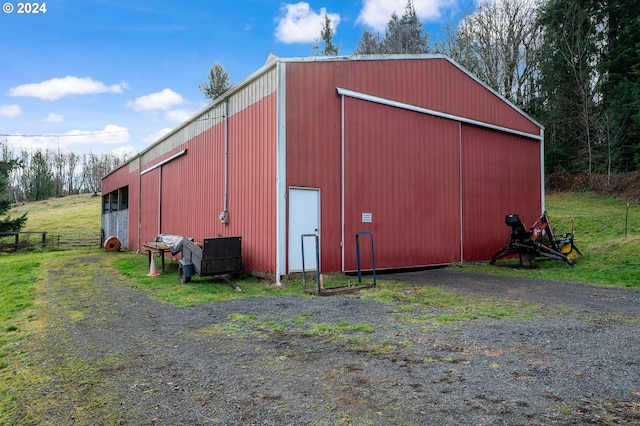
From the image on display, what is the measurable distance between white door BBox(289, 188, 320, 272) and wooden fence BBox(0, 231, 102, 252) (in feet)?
66.6

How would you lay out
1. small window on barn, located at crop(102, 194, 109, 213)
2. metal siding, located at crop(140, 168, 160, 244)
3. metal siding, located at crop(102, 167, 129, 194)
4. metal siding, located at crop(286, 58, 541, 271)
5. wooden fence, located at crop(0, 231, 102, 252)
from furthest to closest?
small window on barn, located at crop(102, 194, 109, 213), metal siding, located at crop(102, 167, 129, 194), wooden fence, located at crop(0, 231, 102, 252), metal siding, located at crop(140, 168, 160, 244), metal siding, located at crop(286, 58, 541, 271)

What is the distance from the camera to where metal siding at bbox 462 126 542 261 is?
12.7 meters

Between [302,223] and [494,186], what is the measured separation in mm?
7653

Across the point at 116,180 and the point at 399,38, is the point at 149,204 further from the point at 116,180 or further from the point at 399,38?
the point at 399,38

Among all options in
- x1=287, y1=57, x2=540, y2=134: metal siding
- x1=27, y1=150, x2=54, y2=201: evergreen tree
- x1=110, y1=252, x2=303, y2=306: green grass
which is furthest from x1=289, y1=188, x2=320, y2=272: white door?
x1=27, y1=150, x2=54, y2=201: evergreen tree

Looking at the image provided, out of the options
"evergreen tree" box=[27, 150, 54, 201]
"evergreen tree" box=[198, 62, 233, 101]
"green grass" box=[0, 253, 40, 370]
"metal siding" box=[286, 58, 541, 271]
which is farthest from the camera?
"evergreen tree" box=[27, 150, 54, 201]

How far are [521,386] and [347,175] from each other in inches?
287

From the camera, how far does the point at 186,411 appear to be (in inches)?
112

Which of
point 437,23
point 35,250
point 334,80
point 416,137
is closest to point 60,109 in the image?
point 35,250

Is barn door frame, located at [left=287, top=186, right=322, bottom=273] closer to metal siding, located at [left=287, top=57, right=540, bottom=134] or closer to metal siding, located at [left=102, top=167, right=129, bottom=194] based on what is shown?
metal siding, located at [left=287, top=57, right=540, bottom=134]

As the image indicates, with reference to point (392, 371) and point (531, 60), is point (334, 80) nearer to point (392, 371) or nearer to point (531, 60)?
point (392, 371)

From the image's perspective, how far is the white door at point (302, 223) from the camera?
9031 mm

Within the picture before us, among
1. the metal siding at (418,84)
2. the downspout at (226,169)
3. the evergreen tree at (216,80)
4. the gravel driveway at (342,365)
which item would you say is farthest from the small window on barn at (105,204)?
the gravel driveway at (342,365)

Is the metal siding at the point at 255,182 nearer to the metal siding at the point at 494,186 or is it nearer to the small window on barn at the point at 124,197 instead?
the metal siding at the point at 494,186
